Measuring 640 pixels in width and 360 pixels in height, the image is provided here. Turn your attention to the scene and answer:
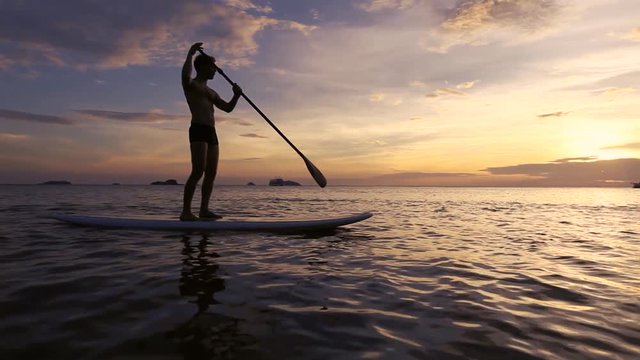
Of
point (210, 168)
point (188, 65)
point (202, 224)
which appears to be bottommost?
point (202, 224)

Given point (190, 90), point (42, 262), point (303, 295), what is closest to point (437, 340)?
point (303, 295)

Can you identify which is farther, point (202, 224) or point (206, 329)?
point (202, 224)

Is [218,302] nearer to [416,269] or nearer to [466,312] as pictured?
[466,312]

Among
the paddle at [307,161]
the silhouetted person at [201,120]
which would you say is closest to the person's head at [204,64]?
the silhouetted person at [201,120]

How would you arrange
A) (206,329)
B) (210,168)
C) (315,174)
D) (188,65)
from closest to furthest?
(206,329), (188,65), (210,168), (315,174)

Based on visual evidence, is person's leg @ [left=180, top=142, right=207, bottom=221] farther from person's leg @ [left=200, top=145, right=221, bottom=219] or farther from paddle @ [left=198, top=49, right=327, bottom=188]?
paddle @ [left=198, top=49, right=327, bottom=188]

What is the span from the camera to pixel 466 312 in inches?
139

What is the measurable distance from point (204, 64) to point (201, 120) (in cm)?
117

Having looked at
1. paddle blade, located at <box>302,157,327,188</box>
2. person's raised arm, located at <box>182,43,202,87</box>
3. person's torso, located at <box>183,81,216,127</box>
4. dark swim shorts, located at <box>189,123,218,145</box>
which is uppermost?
person's raised arm, located at <box>182,43,202,87</box>

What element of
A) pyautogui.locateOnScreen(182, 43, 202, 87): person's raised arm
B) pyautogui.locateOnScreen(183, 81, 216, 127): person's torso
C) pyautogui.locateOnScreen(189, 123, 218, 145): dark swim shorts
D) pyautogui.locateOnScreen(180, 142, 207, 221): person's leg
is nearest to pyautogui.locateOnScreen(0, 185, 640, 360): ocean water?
pyautogui.locateOnScreen(180, 142, 207, 221): person's leg

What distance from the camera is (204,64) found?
8.09 meters

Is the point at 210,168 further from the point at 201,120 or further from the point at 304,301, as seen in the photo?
the point at 304,301

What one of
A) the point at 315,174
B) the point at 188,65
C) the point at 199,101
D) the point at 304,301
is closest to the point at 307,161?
the point at 315,174

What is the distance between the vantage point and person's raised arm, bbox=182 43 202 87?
768cm
